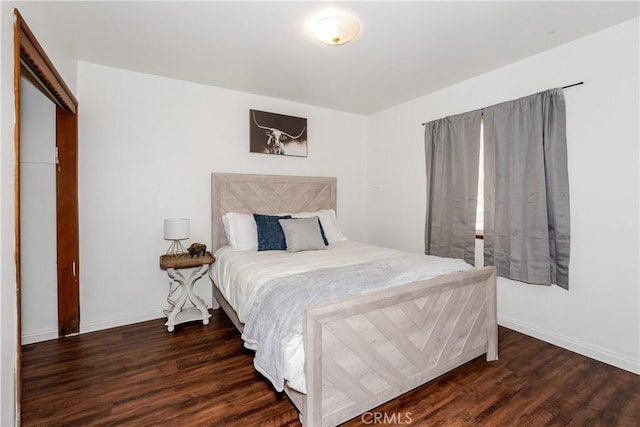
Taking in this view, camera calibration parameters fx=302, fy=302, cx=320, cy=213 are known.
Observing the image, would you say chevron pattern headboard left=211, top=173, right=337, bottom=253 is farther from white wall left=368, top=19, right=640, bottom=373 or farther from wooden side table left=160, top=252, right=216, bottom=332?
white wall left=368, top=19, right=640, bottom=373

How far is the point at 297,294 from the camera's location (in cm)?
175

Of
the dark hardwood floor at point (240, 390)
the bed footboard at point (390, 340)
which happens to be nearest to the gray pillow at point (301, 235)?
the dark hardwood floor at point (240, 390)

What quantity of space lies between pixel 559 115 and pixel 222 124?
10.7 ft

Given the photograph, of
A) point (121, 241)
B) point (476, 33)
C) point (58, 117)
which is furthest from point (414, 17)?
point (121, 241)

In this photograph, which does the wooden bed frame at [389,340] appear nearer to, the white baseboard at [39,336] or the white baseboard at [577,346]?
the white baseboard at [577,346]

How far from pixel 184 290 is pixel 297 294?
5.73 ft

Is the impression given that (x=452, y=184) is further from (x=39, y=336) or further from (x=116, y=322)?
(x=39, y=336)

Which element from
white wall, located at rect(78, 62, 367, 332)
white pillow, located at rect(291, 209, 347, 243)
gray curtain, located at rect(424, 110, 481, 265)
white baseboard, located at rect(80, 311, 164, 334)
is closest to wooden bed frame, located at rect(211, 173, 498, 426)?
gray curtain, located at rect(424, 110, 481, 265)

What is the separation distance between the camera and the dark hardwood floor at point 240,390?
1713 mm

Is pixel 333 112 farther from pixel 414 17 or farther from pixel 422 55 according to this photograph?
pixel 414 17

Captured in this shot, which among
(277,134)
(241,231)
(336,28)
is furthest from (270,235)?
(336,28)

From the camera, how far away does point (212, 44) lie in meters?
2.47

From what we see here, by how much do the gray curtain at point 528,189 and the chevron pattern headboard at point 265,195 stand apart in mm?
1997

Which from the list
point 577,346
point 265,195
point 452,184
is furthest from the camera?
point 265,195
